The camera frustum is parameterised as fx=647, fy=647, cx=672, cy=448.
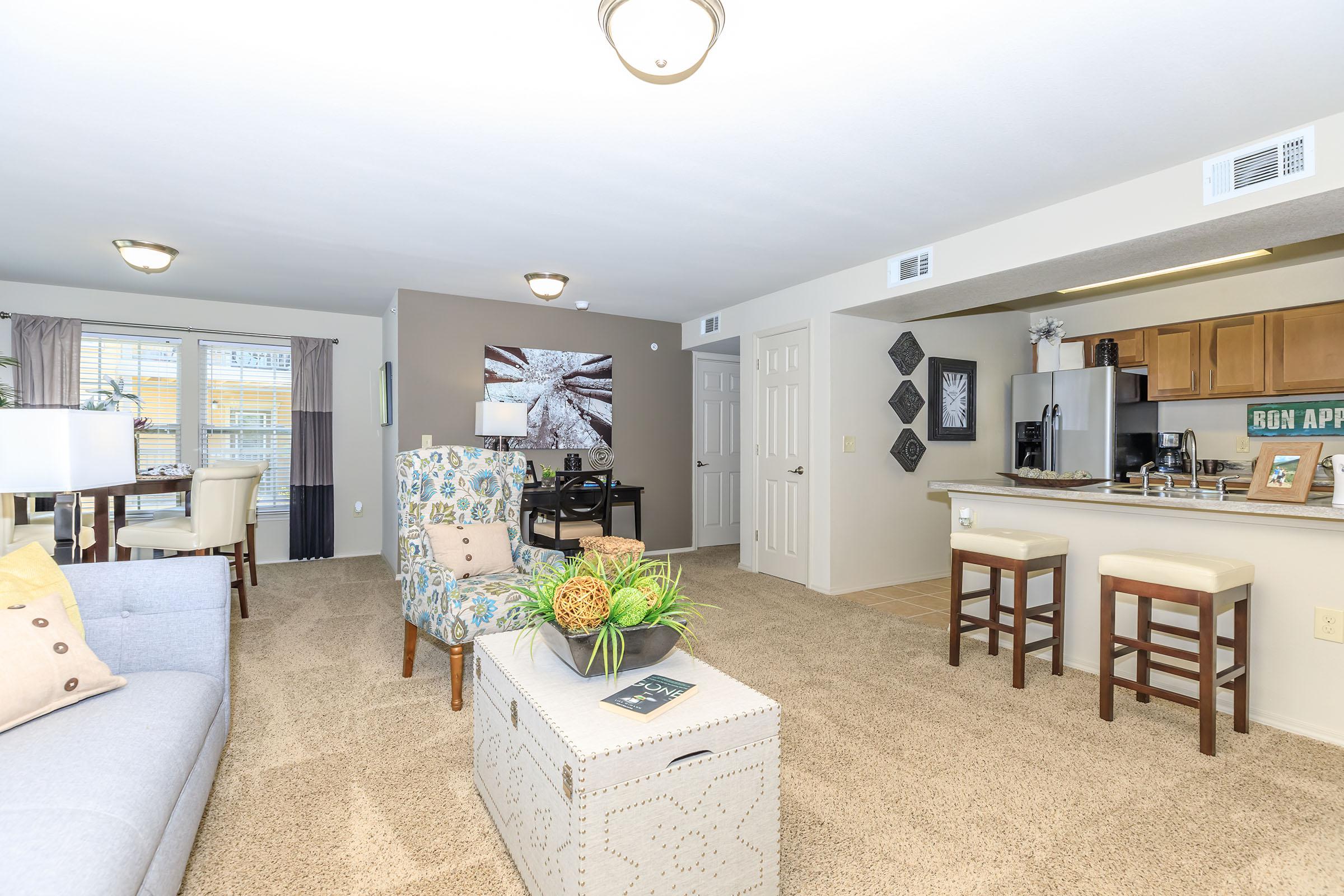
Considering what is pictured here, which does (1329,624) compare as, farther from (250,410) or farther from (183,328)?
(183,328)

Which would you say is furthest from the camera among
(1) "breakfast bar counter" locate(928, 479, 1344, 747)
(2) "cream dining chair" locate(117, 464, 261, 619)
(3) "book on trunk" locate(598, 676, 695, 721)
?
(2) "cream dining chair" locate(117, 464, 261, 619)

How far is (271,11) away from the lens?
1814mm

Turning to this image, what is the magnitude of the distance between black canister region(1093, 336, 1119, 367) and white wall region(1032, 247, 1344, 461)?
31 cm

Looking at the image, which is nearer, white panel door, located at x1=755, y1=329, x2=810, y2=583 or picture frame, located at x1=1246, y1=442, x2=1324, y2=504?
picture frame, located at x1=1246, y1=442, x2=1324, y2=504

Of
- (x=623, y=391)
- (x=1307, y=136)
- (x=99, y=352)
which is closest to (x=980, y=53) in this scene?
(x=1307, y=136)

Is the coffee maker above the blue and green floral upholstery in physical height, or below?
above

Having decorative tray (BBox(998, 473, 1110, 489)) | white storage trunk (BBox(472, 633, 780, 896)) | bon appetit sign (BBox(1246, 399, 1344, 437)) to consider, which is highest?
bon appetit sign (BBox(1246, 399, 1344, 437))

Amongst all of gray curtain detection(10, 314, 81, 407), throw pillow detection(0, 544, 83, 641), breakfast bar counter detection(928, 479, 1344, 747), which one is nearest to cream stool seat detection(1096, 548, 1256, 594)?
breakfast bar counter detection(928, 479, 1344, 747)

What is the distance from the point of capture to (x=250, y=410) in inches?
227

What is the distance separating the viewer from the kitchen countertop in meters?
2.38

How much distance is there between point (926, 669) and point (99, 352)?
649 cm

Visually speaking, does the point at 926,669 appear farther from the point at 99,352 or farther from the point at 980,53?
the point at 99,352

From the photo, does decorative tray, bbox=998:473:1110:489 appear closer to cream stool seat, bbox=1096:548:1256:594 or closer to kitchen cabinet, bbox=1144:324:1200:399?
cream stool seat, bbox=1096:548:1256:594

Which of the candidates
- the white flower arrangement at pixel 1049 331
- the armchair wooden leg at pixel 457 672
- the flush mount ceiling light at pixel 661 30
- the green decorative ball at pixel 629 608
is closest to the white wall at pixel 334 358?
the armchair wooden leg at pixel 457 672
